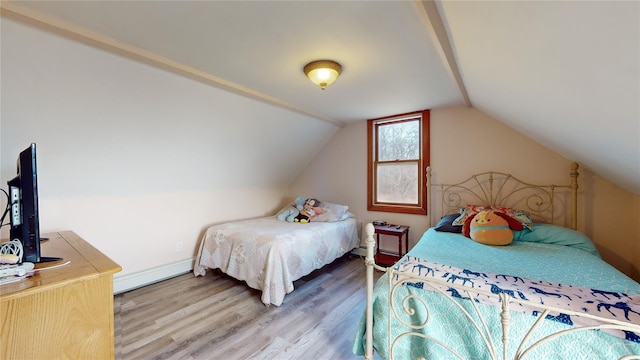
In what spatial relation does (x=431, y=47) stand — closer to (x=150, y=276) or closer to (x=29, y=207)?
(x=29, y=207)

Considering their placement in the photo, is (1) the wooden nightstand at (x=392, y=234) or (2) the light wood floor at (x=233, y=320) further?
(1) the wooden nightstand at (x=392, y=234)

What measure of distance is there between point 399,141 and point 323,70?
2043mm

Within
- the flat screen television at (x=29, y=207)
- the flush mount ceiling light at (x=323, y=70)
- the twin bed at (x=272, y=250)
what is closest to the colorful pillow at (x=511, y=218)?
the twin bed at (x=272, y=250)

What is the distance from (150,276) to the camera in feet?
9.45

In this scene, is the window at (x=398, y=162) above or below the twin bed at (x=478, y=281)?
above

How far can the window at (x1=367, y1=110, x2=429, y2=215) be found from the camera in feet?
11.1

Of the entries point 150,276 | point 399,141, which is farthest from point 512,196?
point 150,276

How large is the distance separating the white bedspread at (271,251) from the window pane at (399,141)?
1237 mm

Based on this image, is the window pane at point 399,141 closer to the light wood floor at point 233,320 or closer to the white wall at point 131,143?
the white wall at point 131,143

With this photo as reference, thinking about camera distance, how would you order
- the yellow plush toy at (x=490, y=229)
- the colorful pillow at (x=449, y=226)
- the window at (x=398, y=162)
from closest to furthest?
the yellow plush toy at (x=490, y=229), the colorful pillow at (x=449, y=226), the window at (x=398, y=162)

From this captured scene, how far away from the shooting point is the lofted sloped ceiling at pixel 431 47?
91 cm

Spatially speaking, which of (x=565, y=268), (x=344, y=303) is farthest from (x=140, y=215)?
(x=565, y=268)

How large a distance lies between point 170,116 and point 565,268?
3342 mm

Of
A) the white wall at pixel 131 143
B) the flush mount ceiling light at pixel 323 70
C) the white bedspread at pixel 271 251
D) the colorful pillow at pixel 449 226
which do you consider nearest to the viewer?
the white wall at pixel 131 143
